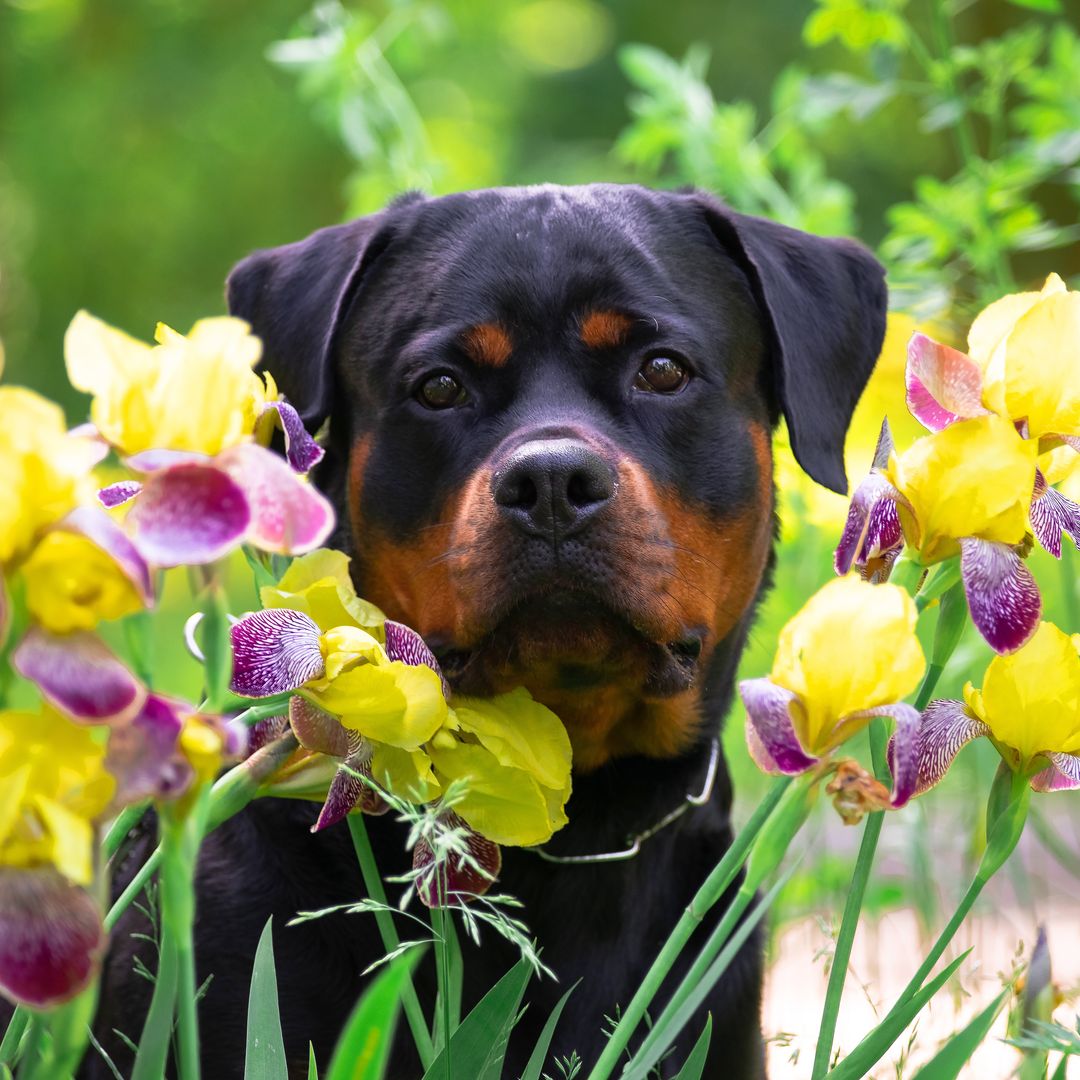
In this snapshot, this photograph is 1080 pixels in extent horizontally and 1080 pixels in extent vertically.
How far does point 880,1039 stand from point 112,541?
2.59ft

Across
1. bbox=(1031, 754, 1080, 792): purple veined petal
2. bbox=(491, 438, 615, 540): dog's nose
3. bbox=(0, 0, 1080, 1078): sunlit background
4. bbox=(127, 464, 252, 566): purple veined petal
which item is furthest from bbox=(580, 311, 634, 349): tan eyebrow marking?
bbox=(0, 0, 1080, 1078): sunlit background

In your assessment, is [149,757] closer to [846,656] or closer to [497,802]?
[846,656]

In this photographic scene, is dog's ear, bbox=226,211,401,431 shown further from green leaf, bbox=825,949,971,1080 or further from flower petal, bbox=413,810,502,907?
green leaf, bbox=825,949,971,1080

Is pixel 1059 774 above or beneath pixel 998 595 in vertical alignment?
beneath

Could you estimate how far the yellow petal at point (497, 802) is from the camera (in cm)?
150

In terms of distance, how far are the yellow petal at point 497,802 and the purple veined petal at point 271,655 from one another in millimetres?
247

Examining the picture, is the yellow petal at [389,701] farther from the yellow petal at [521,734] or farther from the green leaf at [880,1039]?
the green leaf at [880,1039]

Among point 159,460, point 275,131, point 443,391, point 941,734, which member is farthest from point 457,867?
point 275,131

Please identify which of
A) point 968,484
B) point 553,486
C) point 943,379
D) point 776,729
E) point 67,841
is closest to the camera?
point 67,841

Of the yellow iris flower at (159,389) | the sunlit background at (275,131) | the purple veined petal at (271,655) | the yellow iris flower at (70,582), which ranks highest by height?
the yellow iris flower at (159,389)

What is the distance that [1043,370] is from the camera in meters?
1.33

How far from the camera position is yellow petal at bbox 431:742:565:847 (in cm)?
150

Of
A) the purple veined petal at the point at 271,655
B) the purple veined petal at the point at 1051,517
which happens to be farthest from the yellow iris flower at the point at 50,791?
the purple veined petal at the point at 1051,517

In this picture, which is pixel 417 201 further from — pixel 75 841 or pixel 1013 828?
pixel 75 841
